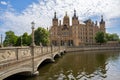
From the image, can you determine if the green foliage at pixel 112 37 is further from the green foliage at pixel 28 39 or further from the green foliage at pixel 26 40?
the green foliage at pixel 26 40

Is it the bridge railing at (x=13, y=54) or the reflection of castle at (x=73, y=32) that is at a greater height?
the reflection of castle at (x=73, y=32)

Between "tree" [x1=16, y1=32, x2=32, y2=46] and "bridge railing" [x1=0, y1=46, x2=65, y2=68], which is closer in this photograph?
"bridge railing" [x1=0, y1=46, x2=65, y2=68]

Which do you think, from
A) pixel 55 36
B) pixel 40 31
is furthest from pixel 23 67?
pixel 55 36

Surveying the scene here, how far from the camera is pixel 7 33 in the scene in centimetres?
8744

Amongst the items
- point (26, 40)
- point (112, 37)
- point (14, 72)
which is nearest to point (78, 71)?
point (14, 72)

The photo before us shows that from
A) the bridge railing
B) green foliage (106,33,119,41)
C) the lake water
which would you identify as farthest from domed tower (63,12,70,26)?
the bridge railing

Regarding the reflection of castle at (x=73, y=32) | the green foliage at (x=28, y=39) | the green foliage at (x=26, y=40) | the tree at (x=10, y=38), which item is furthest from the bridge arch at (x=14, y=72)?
the reflection of castle at (x=73, y=32)

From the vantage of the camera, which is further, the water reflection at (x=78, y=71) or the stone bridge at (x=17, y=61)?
the water reflection at (x=78, y=71)

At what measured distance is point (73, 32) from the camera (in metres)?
128

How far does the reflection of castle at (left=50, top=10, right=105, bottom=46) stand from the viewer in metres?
128

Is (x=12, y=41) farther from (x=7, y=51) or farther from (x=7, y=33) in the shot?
(x=7, y=51)

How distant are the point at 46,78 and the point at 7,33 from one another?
70.5m

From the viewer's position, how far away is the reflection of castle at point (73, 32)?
420 ft

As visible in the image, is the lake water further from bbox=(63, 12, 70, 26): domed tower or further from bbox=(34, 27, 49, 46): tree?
bbox=(63, 12, 70, 26): domed tower
